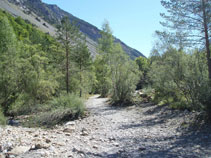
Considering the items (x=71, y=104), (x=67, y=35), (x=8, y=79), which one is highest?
(x=67, y=35)

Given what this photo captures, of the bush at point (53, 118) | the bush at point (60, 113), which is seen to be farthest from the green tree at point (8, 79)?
the bush at point (53, 118)

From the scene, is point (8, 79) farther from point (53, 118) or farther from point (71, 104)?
point (53, 118)

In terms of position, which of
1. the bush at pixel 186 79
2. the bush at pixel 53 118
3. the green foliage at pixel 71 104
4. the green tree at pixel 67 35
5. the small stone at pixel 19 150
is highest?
the green tree at pixel 67 35

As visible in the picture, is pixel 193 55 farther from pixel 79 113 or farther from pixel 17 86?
pixel 17 86

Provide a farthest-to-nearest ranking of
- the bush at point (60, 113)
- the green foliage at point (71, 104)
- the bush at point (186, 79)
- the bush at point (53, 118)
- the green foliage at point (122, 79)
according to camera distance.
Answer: the green foliage at point (122, 79) → the green foliage at point (71, 104) → the bush at point (60, 113) → the bush at point (53, 118) → the bush at point (186, 79)

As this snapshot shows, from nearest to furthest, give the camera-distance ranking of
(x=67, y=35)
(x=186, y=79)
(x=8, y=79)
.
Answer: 1. (x=186, y=79)
2. (x=8, y=79)
3. (x=67, y=35)

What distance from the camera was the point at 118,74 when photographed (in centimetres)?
1653

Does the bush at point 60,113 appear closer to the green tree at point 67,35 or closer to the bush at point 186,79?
the green tree at point 67,35

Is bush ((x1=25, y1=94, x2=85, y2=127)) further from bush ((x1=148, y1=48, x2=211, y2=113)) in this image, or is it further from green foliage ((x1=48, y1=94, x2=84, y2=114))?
bush ((x1=148, y1=48, x2=211, y2=113))

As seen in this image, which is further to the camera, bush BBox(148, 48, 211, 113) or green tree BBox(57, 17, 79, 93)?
green tree BBox(57, 17, 79, 93)

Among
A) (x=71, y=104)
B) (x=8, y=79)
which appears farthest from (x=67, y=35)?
(x=71, y=104)

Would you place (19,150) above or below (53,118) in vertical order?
above

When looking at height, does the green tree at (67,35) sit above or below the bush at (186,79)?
above

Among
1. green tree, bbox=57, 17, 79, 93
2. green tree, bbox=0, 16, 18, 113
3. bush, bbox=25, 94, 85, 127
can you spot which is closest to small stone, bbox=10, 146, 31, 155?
bush, bbox=25, 94, 85, 127
